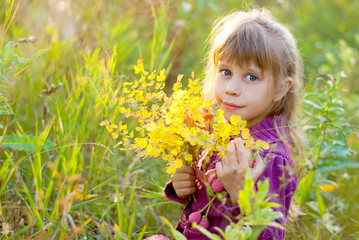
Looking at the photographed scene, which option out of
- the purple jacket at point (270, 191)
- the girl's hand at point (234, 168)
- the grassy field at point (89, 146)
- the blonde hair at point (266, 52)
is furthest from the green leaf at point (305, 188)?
the girl's hand at point (234, 168)

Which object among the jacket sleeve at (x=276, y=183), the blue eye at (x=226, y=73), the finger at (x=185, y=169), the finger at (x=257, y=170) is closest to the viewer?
the finger at (x=257, y=170)

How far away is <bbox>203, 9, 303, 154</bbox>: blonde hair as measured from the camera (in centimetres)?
171

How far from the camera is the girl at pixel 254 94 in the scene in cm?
162

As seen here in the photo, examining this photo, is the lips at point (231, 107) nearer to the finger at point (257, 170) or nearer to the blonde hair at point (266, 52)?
the blonde hair at point (266, 52)

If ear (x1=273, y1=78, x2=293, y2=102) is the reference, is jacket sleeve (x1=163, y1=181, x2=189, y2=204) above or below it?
below

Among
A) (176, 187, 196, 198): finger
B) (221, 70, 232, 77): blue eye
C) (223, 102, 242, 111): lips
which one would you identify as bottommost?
(176, 187, 196, 198): finger

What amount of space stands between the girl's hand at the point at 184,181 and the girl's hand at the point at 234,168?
223 mm

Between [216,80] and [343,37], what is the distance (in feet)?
12.8

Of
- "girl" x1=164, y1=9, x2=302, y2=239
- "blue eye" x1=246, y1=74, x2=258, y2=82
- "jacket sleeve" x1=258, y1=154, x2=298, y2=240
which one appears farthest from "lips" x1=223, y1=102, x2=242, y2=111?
"jacket sleeve" x1=258, y1=154, x2=298, y2=240

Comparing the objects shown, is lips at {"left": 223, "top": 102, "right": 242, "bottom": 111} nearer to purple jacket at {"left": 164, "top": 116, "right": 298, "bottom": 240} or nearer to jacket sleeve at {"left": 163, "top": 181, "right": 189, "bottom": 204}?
purple jacket at {"left": 164, "top": 116, "right": 298, "bottom": 240}

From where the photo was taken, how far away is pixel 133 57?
3.61 meters

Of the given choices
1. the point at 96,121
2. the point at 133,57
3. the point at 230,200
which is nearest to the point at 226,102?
the point at 230,200

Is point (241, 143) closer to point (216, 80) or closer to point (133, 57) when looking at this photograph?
point (216, 80)

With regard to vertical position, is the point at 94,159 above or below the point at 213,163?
below
